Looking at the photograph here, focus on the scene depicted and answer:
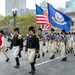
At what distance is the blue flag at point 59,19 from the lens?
1273cm

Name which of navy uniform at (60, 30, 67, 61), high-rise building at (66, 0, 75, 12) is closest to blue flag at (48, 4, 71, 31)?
navy uniform at (60, 30, 67, 61)

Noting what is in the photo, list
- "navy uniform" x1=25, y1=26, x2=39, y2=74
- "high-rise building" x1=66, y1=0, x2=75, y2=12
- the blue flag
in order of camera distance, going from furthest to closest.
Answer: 1. "high-rise building" x1=66, y1=0, x2=75, y2=12
2. the blue flag
3. "navy uniform" x1=25, y1=26, x2=39, y2=74

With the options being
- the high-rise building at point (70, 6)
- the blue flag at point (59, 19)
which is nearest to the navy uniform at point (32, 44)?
the blue flag at point (59, 19)

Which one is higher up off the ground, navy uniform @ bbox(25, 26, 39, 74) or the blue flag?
the blue flag

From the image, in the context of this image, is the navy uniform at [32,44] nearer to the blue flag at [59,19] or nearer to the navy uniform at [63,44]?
the navy uniform at [63,44]

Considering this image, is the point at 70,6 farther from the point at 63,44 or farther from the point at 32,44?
the point at 32,44

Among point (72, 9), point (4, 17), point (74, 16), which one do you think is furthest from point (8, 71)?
point (72, 9)

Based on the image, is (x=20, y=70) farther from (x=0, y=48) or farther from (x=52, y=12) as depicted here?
(x=52, y=12)

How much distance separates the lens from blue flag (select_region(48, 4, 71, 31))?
12729 mm

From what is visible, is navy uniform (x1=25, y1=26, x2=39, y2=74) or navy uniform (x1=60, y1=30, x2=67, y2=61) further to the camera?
navy uniform (x1=60, y1=30, x2=67, y2=61)

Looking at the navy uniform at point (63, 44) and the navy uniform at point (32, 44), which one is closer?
the navy uniform at point (32, 44)

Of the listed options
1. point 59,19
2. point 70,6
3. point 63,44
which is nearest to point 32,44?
point 63,44

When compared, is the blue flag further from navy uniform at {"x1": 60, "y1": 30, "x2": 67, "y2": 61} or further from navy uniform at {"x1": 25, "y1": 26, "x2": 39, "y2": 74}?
navy uniform at {"x1": 25, "y1": 26, "x2": 39, "y2": 74}

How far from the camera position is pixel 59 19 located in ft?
42.9
